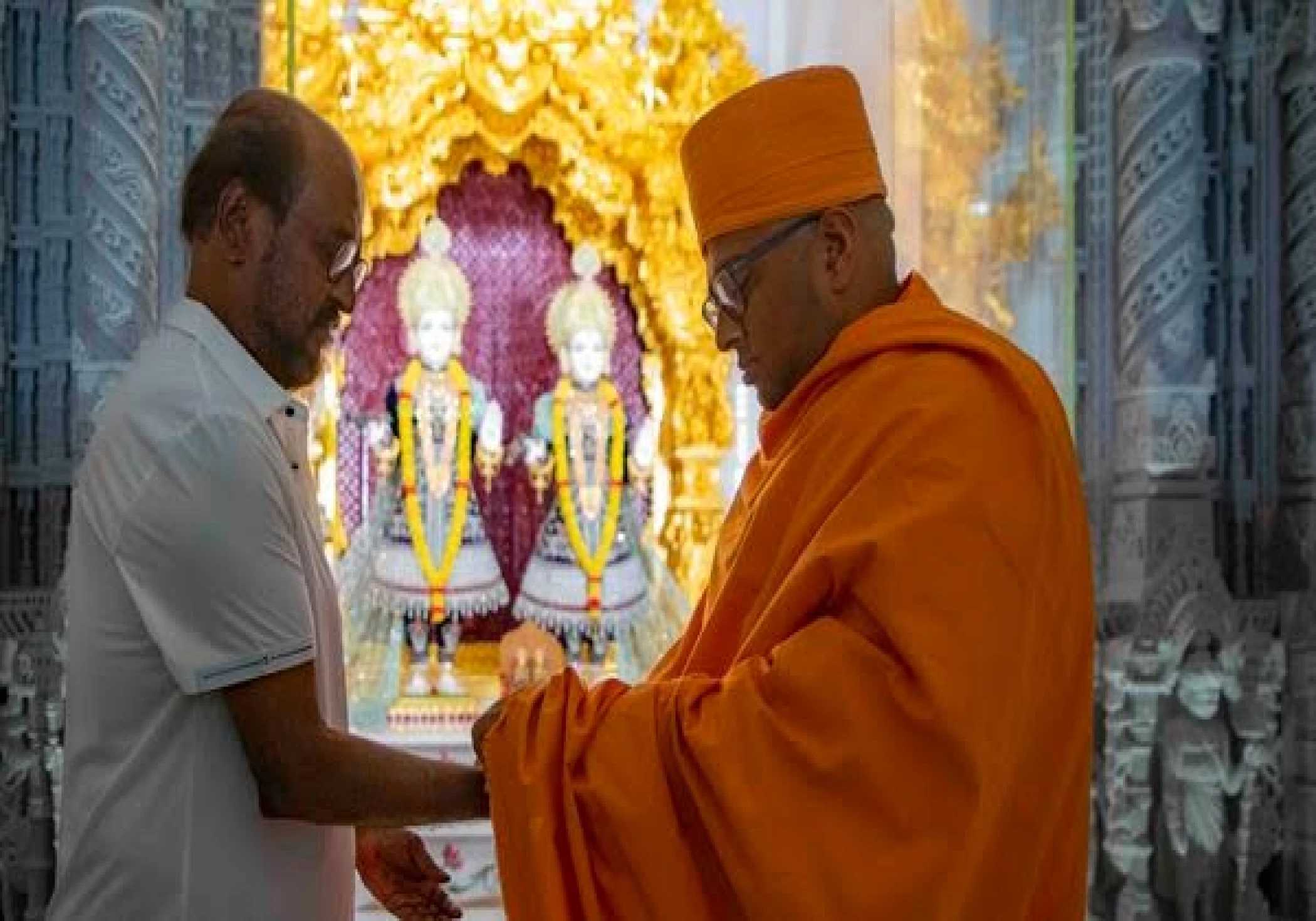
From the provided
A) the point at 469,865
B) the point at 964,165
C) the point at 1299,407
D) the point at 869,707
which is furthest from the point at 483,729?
the point at 1299,407

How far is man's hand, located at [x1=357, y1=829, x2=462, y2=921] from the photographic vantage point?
212cm

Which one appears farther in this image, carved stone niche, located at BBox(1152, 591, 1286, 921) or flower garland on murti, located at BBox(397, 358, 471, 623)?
flower garland on murti, located at BBox(397, 358, 471, 623)

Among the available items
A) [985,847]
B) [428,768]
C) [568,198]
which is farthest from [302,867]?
[568,198]

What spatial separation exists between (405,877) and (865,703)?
2.65 feet

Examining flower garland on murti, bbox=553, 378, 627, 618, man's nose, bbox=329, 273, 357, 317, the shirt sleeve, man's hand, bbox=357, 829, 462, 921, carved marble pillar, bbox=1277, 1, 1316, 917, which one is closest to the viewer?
the shirt sleeve

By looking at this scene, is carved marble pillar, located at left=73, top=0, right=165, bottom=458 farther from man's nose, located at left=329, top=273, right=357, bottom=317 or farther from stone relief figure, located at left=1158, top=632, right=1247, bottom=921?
stone relief figure, located at left=1158, top=632, right=1247, bottom=921

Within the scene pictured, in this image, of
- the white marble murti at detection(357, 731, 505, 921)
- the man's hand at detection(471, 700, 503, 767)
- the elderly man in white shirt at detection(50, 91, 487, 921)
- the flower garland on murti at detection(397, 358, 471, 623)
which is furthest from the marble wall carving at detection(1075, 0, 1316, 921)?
the elderly man in white shirt at detection(50, 91, 487, 921)

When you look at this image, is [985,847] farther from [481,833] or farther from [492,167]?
[492,167]

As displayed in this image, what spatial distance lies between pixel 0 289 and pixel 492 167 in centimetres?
182

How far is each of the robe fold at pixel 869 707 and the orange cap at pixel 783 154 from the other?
18 cm

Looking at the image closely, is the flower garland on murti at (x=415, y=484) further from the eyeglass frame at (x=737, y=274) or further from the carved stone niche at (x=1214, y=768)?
the eyeglass frame at (x=737, y=274)

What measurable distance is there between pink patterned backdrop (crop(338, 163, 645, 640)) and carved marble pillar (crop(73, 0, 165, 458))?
59.0 inches

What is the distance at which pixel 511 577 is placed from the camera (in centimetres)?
542

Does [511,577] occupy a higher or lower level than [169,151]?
lower
